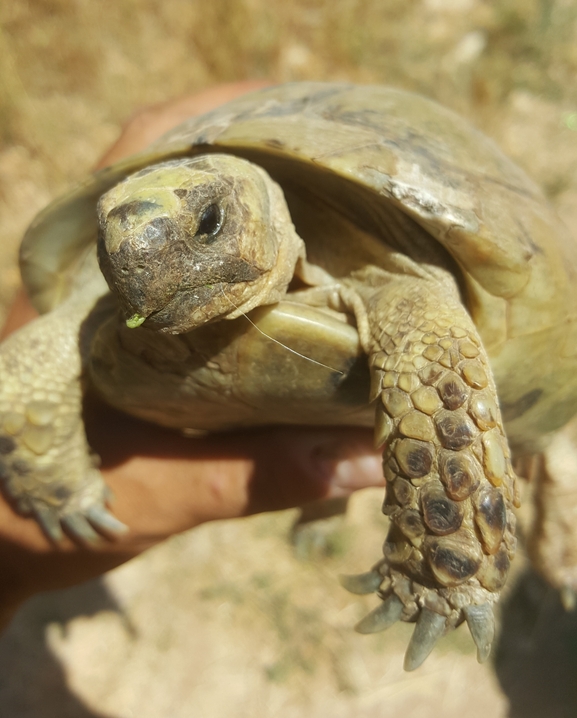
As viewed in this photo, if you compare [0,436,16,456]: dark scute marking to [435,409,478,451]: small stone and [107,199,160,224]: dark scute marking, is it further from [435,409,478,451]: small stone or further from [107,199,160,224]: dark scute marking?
[435,409,478,451]: small stone

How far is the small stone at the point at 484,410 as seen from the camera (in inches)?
33.4

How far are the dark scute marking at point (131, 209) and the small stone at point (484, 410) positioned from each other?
583 mm

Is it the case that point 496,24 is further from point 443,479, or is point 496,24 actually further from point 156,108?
point 443,479

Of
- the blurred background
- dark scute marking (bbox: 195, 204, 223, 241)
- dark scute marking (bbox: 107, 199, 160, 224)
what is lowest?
the blurred background

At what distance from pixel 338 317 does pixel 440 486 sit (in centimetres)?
43

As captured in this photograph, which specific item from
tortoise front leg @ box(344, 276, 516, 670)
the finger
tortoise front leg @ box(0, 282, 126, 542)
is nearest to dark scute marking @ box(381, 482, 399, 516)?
tortoise front leg @ box(344, 276, 516, 670)

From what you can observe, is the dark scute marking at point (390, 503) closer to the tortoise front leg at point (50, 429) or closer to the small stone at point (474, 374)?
A: the small stone at point (474, 374)

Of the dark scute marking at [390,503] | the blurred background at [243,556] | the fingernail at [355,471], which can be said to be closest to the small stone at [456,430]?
the dark scute marking at [390,503]

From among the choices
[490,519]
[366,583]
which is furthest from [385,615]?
[490,519]

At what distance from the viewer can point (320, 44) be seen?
3934 mm

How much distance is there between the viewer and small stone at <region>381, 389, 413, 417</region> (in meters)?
0.88

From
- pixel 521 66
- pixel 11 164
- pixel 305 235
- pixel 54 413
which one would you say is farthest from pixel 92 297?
pixel 521 66

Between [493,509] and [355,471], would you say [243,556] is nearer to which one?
[355,471]

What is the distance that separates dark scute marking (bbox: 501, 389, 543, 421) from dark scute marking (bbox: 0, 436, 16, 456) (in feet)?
3.88
